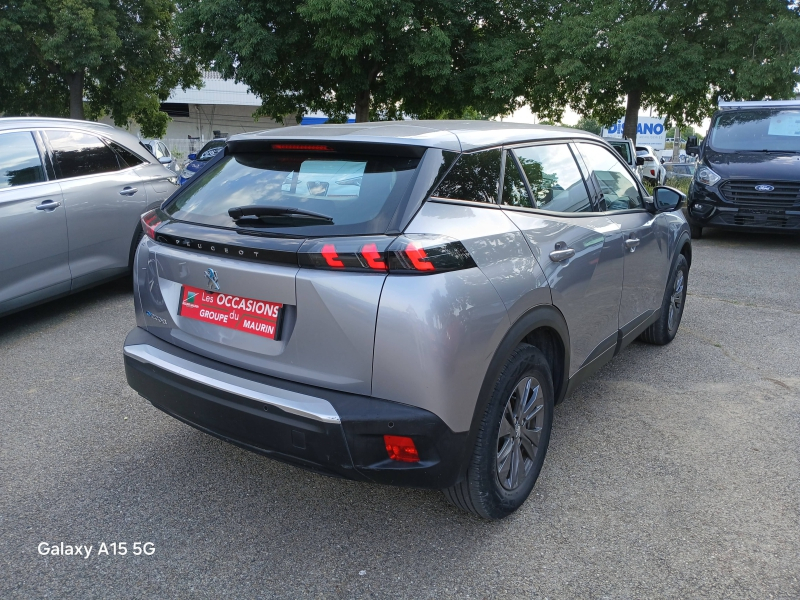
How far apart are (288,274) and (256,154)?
0.83 m

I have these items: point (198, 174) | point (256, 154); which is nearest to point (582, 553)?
point (256, 154)

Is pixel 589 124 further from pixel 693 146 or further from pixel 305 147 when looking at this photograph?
pixel 305 147

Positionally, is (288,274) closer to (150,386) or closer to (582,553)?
(150,386)

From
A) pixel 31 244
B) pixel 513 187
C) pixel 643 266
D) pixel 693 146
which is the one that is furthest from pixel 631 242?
pixel 693 146

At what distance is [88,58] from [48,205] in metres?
20.7

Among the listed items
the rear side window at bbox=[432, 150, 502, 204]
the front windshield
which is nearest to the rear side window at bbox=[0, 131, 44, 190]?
the rear side window at bbox=[432, 150, 502, 204]

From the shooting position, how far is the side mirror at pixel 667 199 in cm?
457

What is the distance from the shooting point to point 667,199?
4609 millimetres

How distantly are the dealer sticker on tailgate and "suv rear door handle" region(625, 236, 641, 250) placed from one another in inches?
86.7

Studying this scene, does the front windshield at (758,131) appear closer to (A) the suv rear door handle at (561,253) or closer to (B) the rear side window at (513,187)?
(A) the suv rear door handle at (561,253)

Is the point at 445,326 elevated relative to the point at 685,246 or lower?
elevated

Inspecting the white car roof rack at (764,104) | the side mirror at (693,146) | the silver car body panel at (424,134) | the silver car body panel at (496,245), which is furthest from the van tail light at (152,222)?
the side mirror at (693,146)

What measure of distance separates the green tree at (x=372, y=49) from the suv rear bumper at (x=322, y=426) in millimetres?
17079

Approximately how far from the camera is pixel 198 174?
3309 mm
